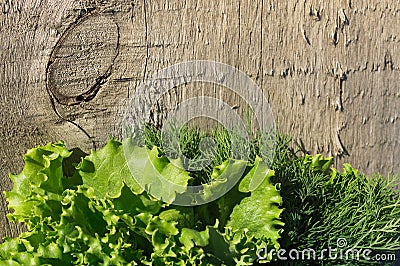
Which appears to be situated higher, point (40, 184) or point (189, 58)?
point (189, 58)

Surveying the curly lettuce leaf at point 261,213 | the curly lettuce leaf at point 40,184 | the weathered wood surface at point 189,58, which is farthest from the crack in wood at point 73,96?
the curly lettuce leaf at point 261,213

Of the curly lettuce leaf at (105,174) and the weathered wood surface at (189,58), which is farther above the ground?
the weathered wood surface at (189,58)

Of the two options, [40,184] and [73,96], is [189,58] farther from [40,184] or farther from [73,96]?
[40,184]

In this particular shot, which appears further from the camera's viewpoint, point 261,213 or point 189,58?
point 189,58

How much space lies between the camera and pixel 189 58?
1.50m

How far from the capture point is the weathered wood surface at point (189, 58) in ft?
4.68

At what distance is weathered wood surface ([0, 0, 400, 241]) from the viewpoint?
143 centimetres

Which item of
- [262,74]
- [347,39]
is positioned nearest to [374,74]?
[347,39]

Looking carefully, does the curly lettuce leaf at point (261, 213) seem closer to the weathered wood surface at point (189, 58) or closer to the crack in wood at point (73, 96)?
the weathered wood surface at point (189, 58)

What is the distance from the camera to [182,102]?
1.53 m

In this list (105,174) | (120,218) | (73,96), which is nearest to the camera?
(120,218)

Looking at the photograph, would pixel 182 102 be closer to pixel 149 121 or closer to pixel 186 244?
pixel 149 121

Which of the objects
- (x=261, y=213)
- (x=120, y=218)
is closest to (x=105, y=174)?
(x=120, y=218)

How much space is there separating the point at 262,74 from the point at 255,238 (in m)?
0.47
